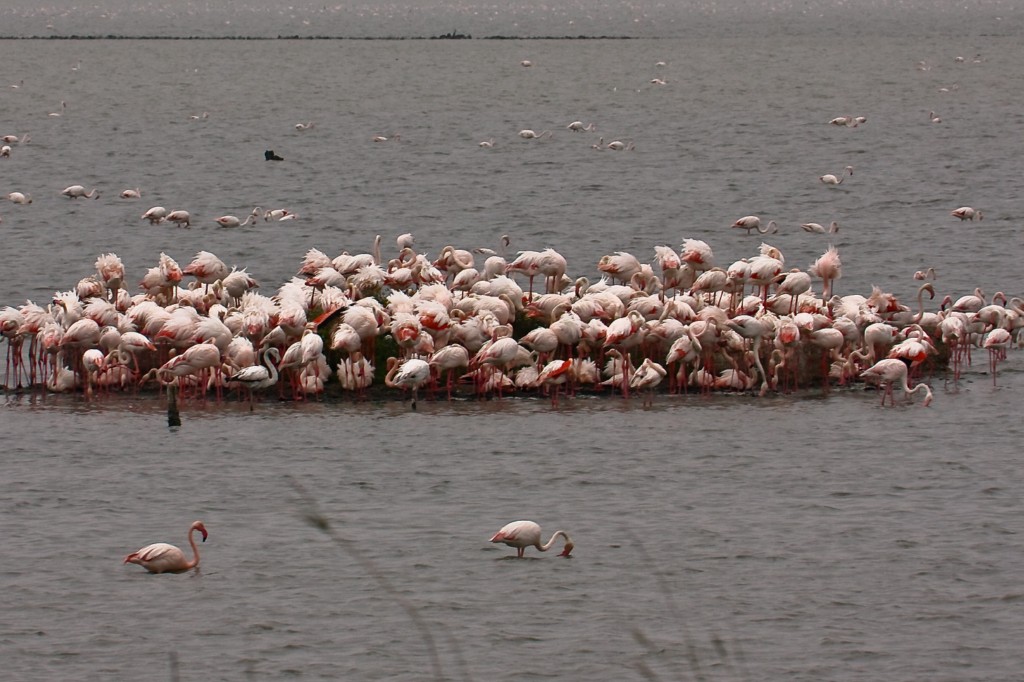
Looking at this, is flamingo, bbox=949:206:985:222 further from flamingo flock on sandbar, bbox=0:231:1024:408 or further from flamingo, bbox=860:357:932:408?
flamingo, bbox=860:357:932:408

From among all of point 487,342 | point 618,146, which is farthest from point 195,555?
point 618,146

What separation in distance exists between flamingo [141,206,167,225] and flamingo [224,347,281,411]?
53.4 feet

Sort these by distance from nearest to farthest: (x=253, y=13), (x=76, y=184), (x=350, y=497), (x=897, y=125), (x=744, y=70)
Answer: (x=350, y=497) → (x=76, y=184) → (x=897, y=125) → (x=744, y=70) → (x=253, y=13)

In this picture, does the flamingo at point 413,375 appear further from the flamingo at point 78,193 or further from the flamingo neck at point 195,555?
the flamingo at point 78,193

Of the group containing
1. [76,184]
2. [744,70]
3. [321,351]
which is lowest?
[321,351]

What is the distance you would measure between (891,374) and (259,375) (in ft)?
21.4

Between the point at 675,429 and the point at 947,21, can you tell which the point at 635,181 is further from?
the point at 947,21

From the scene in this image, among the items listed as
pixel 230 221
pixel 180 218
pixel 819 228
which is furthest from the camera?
pixel 180 218

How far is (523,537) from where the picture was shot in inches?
575

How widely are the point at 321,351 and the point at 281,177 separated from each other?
25.4m

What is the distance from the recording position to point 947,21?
429ft

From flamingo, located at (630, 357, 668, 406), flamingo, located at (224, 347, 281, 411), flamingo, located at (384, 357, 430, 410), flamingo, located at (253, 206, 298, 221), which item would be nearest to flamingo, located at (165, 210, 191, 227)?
Answer: flamingo, located at (253, 206, 298, 221)

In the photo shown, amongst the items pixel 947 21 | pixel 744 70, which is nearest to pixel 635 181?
pixel 744 70

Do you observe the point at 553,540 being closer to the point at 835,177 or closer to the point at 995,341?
the point at 995,341
